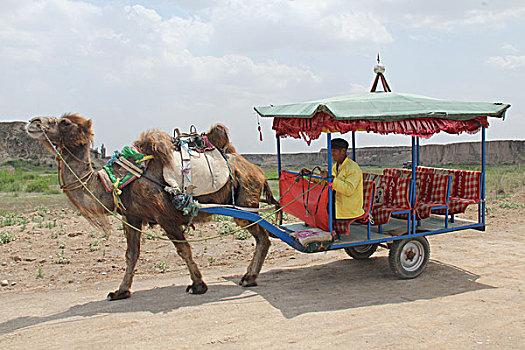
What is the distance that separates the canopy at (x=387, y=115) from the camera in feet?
20.3

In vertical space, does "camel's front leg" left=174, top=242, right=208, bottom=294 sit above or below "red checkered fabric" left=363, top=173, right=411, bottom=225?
below

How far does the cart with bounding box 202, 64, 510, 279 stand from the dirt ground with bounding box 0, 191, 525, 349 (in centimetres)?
68

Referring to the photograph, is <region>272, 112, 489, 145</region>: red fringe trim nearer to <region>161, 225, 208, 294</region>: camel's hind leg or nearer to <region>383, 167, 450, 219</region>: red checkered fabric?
<region>383, 167, 450, 219</region>: red checkered fabric

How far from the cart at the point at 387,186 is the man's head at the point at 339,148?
25cm

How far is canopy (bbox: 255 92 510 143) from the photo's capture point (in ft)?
20.3

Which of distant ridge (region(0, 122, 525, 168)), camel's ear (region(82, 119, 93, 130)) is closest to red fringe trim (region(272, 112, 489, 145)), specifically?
camel's ear (region(82, 119, 93, 130))

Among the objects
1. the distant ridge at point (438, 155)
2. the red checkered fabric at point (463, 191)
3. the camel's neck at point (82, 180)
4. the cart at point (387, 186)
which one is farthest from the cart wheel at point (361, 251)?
the distant ridge at point (438, 155)

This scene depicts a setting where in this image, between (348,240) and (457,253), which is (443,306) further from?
(457,253)

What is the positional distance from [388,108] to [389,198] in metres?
1.74

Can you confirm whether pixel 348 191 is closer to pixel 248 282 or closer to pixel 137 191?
pixel 248 282

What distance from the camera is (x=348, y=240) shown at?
268 inches

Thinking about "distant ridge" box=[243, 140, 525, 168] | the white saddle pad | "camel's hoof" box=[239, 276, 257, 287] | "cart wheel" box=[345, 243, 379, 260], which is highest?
the white saddle pad

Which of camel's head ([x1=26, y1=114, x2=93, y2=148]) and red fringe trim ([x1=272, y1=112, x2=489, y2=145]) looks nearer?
camel's head ([x1=26, y1=114, x2=93, y2=148])

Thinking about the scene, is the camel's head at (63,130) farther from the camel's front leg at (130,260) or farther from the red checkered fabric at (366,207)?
the red checkered fabric at (366,207)
